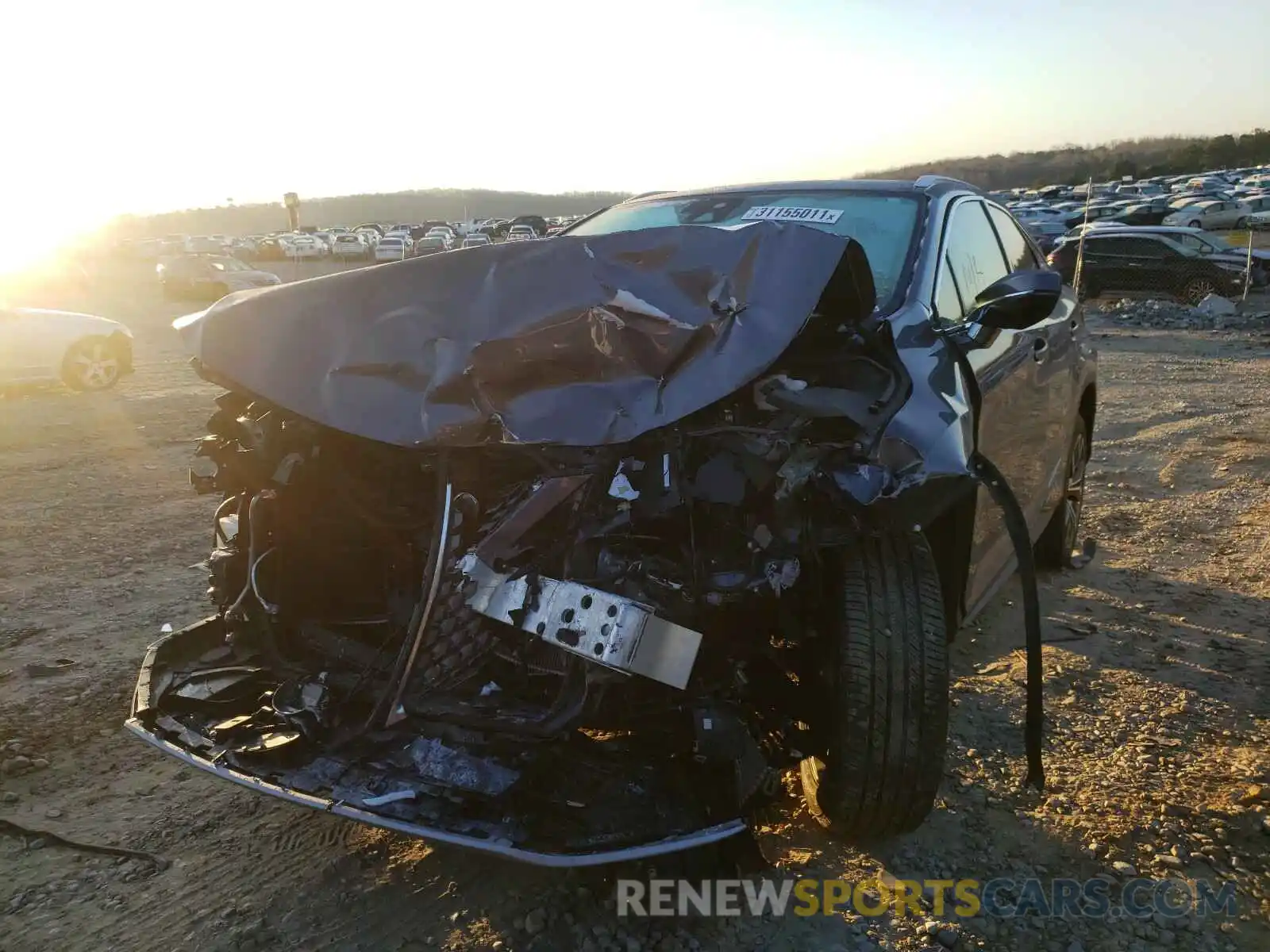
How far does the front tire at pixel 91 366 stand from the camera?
1106 cm

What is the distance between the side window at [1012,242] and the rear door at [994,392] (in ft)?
0.62

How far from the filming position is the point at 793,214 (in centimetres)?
362

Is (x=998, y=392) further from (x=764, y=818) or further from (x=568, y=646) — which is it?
(x=568, y=646)

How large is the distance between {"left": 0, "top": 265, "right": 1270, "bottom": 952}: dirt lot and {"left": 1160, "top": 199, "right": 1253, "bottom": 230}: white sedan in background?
108 ft

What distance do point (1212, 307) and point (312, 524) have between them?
59.3 feet

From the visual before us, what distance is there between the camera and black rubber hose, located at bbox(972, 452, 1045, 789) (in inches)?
97.1

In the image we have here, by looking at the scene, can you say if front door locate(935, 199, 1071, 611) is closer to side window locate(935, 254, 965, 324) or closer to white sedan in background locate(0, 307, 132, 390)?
side window locate(935, 254, 965, 324)

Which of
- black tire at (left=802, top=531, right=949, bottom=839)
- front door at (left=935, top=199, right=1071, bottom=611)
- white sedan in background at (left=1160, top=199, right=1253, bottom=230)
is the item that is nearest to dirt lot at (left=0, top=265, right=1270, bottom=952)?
black tire at (left=802, top=531, right=949, bottom=839)

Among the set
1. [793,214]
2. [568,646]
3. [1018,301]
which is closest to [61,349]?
[793,214]

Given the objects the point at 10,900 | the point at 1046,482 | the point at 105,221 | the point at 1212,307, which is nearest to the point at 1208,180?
the point at 1212,307

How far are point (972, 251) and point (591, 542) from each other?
7.69ft

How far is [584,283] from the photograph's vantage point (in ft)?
8.32

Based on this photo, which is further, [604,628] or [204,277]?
[204,277]

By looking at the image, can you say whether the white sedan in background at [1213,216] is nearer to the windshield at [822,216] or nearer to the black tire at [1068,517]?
the black tire at [1068,517]
